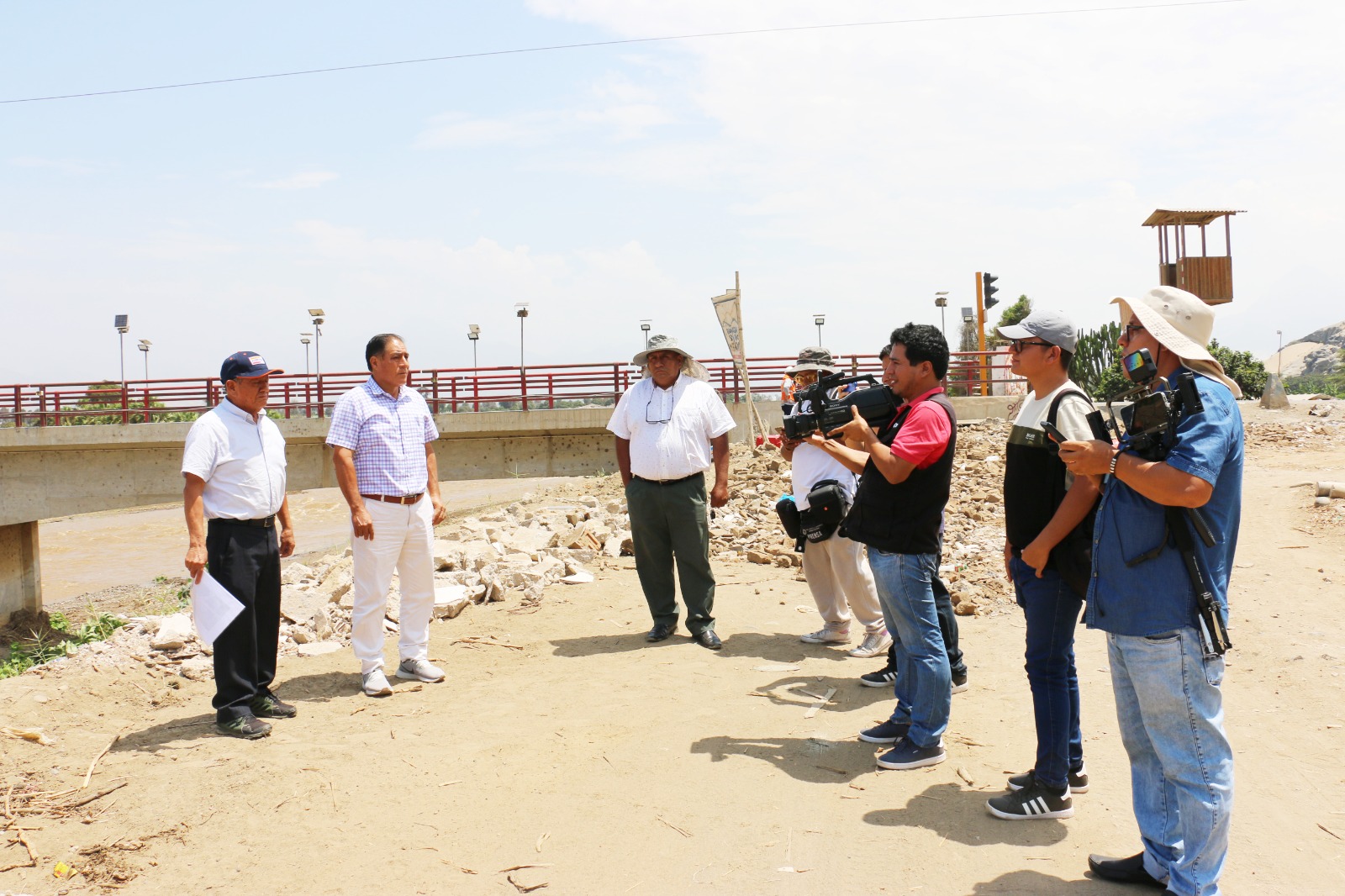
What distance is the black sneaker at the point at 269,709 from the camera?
5105 millimetres

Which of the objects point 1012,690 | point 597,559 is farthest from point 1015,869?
point 597,559

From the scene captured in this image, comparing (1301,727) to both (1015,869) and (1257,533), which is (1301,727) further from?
(1257,533)

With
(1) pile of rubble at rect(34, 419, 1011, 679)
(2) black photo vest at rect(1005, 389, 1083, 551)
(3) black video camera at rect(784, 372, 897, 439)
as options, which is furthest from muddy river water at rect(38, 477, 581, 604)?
(2) black photo vest at rect(1005, 389, 1083, 551)

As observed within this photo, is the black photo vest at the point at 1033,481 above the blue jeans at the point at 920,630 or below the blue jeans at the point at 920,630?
above

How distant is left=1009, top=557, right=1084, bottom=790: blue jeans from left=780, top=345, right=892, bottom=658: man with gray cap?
6.74 ft

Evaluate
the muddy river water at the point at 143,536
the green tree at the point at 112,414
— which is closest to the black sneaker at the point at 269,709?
the muddy river water at the point at 143,536

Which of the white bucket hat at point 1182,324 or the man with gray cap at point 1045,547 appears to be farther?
the man with gray cap at point 1045,547

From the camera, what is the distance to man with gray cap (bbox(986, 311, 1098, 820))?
337 centimetres

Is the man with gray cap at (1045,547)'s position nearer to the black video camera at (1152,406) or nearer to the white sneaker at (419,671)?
the black video camera at (1152,406)

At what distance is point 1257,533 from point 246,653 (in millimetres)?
9078

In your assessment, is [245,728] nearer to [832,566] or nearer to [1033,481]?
[832,566]

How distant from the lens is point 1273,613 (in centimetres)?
682

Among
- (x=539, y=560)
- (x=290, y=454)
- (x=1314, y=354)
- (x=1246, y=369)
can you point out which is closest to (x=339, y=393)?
(x=290, y=454)

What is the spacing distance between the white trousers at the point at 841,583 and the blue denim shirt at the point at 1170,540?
2.67m
